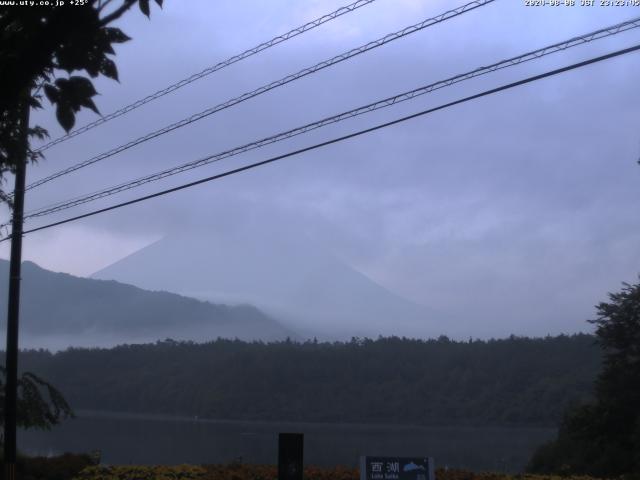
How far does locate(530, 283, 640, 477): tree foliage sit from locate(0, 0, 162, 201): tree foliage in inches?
821

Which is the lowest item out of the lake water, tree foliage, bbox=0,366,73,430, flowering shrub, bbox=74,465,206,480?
the lake water

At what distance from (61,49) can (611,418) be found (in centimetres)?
2330

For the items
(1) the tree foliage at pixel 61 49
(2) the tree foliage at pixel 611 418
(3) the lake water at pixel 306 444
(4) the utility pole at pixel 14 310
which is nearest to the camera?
(1) the tree foliage at pixel 61 49

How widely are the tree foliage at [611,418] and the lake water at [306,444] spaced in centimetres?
180

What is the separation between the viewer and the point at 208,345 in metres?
87.0

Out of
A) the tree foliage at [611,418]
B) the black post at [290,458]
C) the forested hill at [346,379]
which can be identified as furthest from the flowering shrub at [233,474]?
the forested hill at [346,379]

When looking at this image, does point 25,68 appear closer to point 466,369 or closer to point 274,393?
point 466,369

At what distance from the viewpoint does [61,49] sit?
4.84m

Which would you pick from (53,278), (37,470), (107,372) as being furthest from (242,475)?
(53,278)

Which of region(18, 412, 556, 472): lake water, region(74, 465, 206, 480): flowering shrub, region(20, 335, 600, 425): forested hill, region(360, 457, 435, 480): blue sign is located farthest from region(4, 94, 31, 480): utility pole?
region(20, 335, 600, 425): forested hill

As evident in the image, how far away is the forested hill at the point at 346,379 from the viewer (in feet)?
152

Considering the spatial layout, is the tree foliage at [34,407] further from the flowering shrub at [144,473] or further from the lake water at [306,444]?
the lake water at [306,444]

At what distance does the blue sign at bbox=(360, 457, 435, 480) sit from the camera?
1267cm

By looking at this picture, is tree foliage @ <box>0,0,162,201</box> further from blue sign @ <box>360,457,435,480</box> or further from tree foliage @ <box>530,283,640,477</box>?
tree foliage @ <box>530,283,640,477</box>
